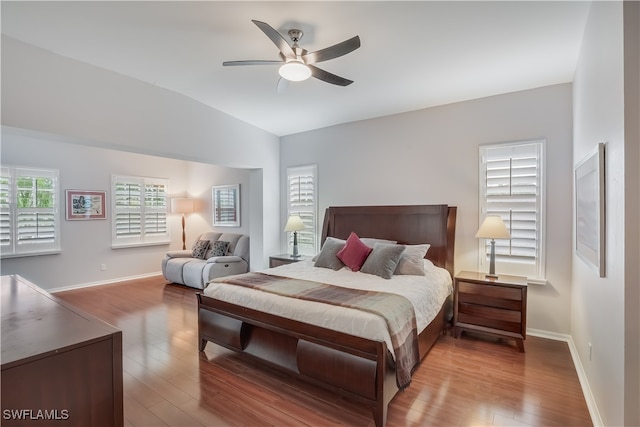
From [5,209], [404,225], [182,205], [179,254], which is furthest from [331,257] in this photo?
[5,209]

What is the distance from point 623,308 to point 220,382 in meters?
2.77

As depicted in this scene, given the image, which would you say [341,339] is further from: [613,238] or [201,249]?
[201,249]

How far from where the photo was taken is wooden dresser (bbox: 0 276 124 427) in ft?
3.67

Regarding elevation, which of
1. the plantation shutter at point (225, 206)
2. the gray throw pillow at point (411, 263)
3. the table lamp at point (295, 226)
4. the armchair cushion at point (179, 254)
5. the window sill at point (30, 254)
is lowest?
the armchair cushion at point (179, 254)

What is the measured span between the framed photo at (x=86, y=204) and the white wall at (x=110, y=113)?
10.1ft

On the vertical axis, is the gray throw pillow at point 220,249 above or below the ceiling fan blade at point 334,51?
below

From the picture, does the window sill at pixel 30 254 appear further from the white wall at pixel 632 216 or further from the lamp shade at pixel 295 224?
the white wall at pixel 632 216

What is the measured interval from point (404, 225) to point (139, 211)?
5646 millimetres

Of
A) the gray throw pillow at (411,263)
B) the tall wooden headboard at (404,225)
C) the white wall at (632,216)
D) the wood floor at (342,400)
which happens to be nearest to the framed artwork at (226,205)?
the tall wooden headboard at (404,225)

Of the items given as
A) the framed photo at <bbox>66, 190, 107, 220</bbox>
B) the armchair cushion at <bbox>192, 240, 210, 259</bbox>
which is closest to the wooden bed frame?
the armchair cushion at <bbox>192, 240, 210, 259</bbox>

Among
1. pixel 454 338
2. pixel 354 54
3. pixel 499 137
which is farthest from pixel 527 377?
pixel 354 54

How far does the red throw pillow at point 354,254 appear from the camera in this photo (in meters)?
3.56

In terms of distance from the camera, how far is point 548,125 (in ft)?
11.1

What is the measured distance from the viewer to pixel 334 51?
2260mm
